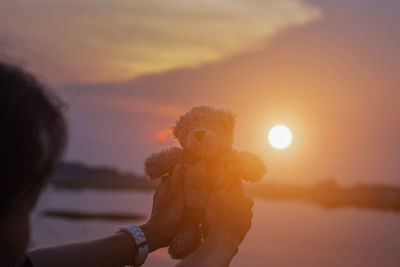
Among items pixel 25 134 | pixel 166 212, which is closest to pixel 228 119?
pixel 166 212

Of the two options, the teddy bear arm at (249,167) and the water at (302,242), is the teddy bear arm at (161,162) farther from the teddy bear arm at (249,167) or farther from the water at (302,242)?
the water at (302,242)

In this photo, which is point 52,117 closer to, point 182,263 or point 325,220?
point 182,263

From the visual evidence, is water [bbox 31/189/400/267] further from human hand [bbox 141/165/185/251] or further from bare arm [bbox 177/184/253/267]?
bare arm [bbox 177/184/253/267]

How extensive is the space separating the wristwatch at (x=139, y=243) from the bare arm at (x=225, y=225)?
25 cm

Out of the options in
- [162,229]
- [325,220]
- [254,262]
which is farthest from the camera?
[325,220]

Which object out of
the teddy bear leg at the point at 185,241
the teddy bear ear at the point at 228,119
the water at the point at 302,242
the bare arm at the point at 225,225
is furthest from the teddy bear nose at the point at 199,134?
the water at the point at 302,242

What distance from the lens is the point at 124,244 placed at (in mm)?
1866

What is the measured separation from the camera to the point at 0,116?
0.78 meters

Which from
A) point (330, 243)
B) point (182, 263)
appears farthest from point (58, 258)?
point (330, 243)

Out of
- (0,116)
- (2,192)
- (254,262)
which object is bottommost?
(254,262)

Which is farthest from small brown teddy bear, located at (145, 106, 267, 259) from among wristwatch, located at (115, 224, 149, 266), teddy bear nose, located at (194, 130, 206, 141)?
wristwatch, located at (115, 224, 149, 266)

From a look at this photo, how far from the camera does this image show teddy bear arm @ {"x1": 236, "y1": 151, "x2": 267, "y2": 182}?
2.20 meters

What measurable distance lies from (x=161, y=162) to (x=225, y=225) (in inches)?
20.2

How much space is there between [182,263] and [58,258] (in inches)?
17.9
